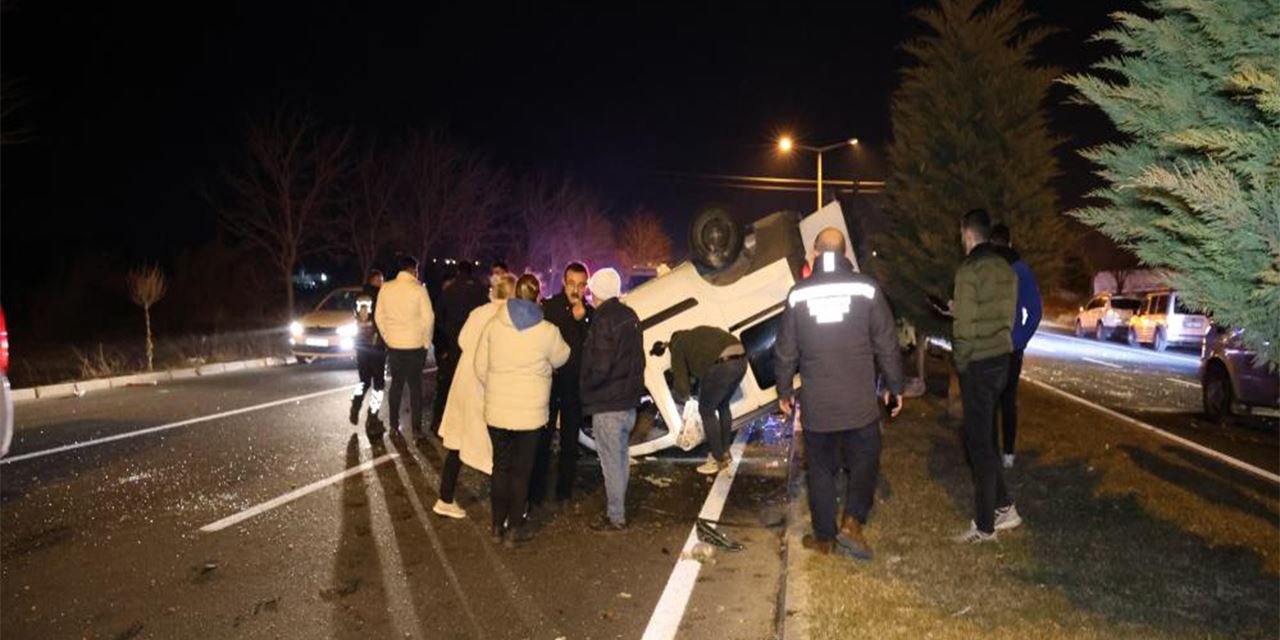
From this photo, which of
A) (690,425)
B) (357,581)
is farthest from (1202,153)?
(690,425)

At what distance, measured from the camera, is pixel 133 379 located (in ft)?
53.9

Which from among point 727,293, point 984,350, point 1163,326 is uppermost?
point 727,293

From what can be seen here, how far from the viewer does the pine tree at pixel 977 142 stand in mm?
10867

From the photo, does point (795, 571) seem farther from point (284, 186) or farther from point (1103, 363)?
point (284, 186)

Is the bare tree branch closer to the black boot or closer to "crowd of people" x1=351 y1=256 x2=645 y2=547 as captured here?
the black boot

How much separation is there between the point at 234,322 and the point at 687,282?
2404 centimetres

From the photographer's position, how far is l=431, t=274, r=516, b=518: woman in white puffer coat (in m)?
6.94

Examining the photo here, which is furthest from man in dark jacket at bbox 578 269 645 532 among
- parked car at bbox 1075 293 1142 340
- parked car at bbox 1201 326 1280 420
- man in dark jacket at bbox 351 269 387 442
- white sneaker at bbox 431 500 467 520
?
parked car at bbox 1075 293 1142 340

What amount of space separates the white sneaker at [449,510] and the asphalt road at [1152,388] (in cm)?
739

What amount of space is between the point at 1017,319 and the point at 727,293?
2.45 metres

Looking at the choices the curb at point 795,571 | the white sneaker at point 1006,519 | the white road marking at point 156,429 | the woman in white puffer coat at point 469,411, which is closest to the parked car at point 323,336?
the white road marking at point 156,429

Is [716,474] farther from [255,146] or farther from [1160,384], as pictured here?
[255,146]

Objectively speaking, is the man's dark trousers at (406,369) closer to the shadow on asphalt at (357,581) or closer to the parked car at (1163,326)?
the shadow on asphalt at (357,581)

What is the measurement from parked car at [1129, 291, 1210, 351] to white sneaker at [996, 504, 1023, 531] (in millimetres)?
20875
